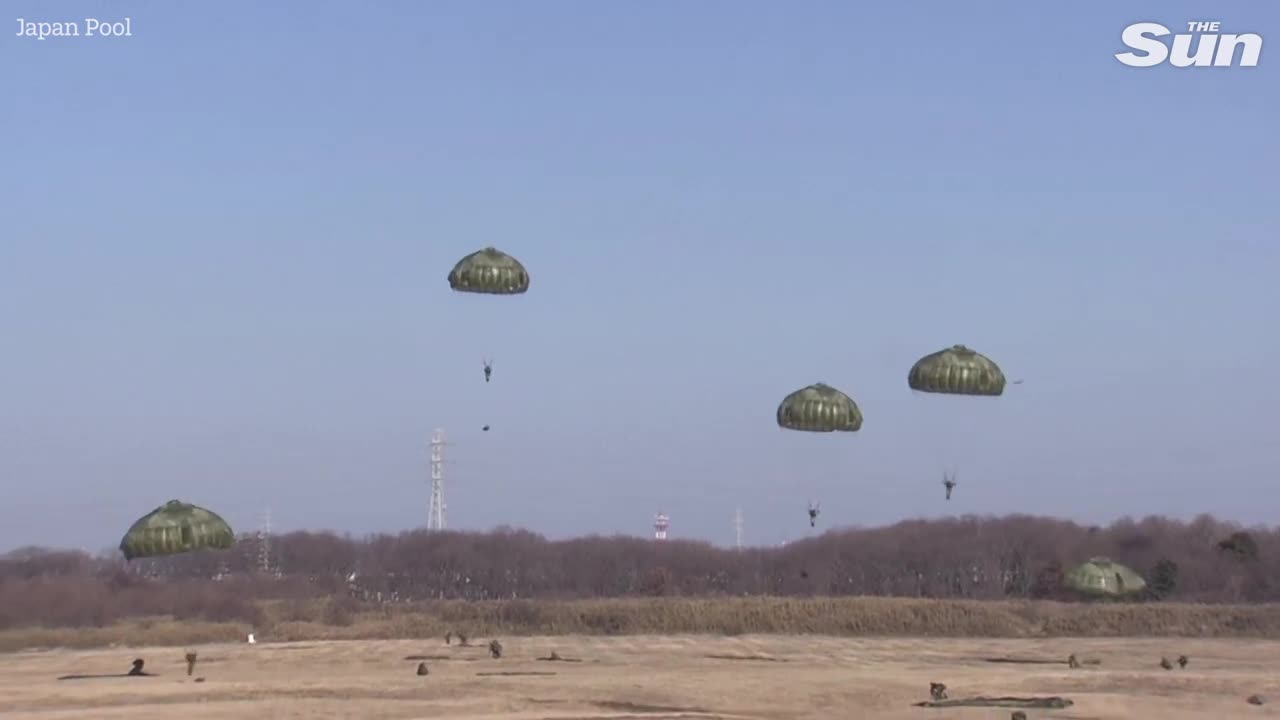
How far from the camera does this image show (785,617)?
89375 millimetres

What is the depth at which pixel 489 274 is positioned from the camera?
197ft

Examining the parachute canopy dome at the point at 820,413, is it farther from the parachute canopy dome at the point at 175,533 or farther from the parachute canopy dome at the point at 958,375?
Result: the parachute canopy dome at the point at 175,533

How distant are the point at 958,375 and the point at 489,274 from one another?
15.5 meters

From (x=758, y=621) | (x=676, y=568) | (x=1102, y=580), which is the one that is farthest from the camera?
(x=676, y=568)

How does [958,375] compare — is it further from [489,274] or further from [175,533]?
[175,533]

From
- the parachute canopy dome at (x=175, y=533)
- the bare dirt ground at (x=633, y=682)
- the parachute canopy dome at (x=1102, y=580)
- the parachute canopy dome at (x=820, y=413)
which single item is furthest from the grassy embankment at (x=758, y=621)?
the parachute canopy dome at (x=820, y=413)

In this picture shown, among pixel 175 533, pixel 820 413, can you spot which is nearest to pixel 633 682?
pixel 820 413

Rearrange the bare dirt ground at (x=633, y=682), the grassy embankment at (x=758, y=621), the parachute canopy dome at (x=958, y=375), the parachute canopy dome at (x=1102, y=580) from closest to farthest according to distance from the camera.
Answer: the bare dirt ground at (x=633, y=682), the parachute canopy dome at (x=958, y=375), the parachute canopy dome at (x=1102, y=580), the grassy embankment at (x=758, y=621)

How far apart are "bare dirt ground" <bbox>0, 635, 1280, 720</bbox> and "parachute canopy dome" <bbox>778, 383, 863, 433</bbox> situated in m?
8.06

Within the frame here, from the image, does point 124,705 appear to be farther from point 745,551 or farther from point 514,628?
point 745,551

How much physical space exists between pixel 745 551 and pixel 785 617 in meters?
55.6

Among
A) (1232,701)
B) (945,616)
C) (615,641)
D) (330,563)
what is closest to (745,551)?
(330,563)

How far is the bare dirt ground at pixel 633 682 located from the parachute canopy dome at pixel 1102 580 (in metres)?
2.55

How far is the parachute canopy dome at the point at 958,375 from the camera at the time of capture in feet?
197
